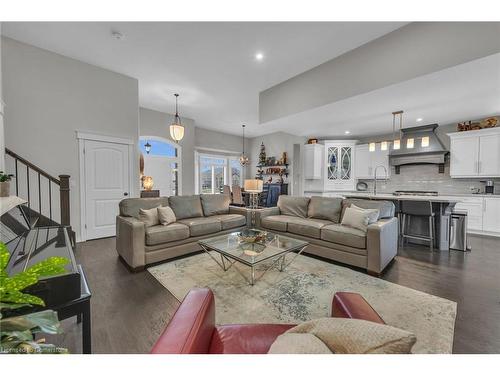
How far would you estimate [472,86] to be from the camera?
297 cm

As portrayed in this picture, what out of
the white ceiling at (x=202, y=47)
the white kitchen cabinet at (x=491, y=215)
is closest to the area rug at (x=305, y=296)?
the white ceiling at (x=202, y=47)

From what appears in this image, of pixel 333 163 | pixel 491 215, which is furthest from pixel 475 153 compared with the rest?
pixel 333 163

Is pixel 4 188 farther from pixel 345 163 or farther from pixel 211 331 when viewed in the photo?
pixel 345 163

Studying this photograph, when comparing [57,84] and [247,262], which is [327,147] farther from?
[57,84]

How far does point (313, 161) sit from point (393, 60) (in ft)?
13.4

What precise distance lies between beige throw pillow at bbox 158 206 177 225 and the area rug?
0.61m

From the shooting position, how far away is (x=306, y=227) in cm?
316

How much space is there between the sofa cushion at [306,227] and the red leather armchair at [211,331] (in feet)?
6.51

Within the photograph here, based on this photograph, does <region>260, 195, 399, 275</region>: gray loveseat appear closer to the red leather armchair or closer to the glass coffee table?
the glass coffee table
